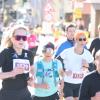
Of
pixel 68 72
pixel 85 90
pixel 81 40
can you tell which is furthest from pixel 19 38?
pixel 81 40

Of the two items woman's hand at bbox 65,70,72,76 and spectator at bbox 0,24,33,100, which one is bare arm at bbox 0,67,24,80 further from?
woman's hand at bbox 65,70,72,76

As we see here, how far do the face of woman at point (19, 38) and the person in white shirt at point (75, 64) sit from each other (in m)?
2.19

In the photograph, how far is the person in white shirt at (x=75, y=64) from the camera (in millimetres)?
9094

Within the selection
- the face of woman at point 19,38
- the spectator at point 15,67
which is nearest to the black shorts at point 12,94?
the spectator at point 15,67

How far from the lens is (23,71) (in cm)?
680

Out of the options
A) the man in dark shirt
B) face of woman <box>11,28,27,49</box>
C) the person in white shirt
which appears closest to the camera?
the man in dark shirt

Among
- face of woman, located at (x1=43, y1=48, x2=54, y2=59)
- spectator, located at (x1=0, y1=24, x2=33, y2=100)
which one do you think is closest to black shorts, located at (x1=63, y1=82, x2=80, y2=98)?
face of woman, located at (x1=43, y1=48, x2=54, y2=59)

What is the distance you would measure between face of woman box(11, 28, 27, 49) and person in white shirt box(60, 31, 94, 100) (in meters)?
2.19

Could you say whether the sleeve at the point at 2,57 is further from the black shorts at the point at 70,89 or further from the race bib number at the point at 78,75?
the black shorts at the point at 70,89

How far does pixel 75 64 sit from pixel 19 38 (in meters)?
2.30

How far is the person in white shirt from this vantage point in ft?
29.8

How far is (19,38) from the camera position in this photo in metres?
7.04

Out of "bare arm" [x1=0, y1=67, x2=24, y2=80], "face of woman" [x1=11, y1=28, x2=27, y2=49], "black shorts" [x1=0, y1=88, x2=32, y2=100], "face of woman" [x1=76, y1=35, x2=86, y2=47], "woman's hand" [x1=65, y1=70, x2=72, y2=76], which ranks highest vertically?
"face of woman" [x1=11, y1=28, x2=27, y2=49]

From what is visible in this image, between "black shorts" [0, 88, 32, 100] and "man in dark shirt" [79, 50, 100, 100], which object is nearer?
"man in dark shirt" [79, 50, 100, 100]
